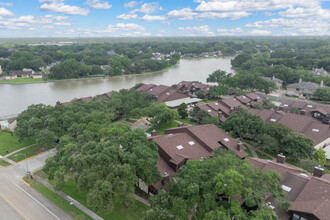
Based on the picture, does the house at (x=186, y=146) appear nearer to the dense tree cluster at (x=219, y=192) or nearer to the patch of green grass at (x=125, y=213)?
the patch of green grass at (x=125, y=213)

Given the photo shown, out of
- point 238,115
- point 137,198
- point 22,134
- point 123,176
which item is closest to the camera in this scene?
point 123,176

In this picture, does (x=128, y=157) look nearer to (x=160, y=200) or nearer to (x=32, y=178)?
(x=160, y=200)

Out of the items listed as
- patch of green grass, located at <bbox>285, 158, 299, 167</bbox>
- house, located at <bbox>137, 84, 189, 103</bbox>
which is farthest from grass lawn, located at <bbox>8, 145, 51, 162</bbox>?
patch of green grass, located at <bbox>285, 158, 299, 167</bbox>

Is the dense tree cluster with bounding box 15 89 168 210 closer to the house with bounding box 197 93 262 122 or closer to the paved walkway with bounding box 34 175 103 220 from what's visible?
the paved walkway with bounding box 34 175 103 220

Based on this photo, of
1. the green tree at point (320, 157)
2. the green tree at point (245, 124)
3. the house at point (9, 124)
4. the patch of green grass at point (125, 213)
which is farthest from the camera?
the house at point (9, 124)

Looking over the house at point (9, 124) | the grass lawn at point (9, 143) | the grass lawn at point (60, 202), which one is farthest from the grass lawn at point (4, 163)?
the house at point (9, 124)

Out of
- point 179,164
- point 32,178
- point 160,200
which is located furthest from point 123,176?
point 32,178
